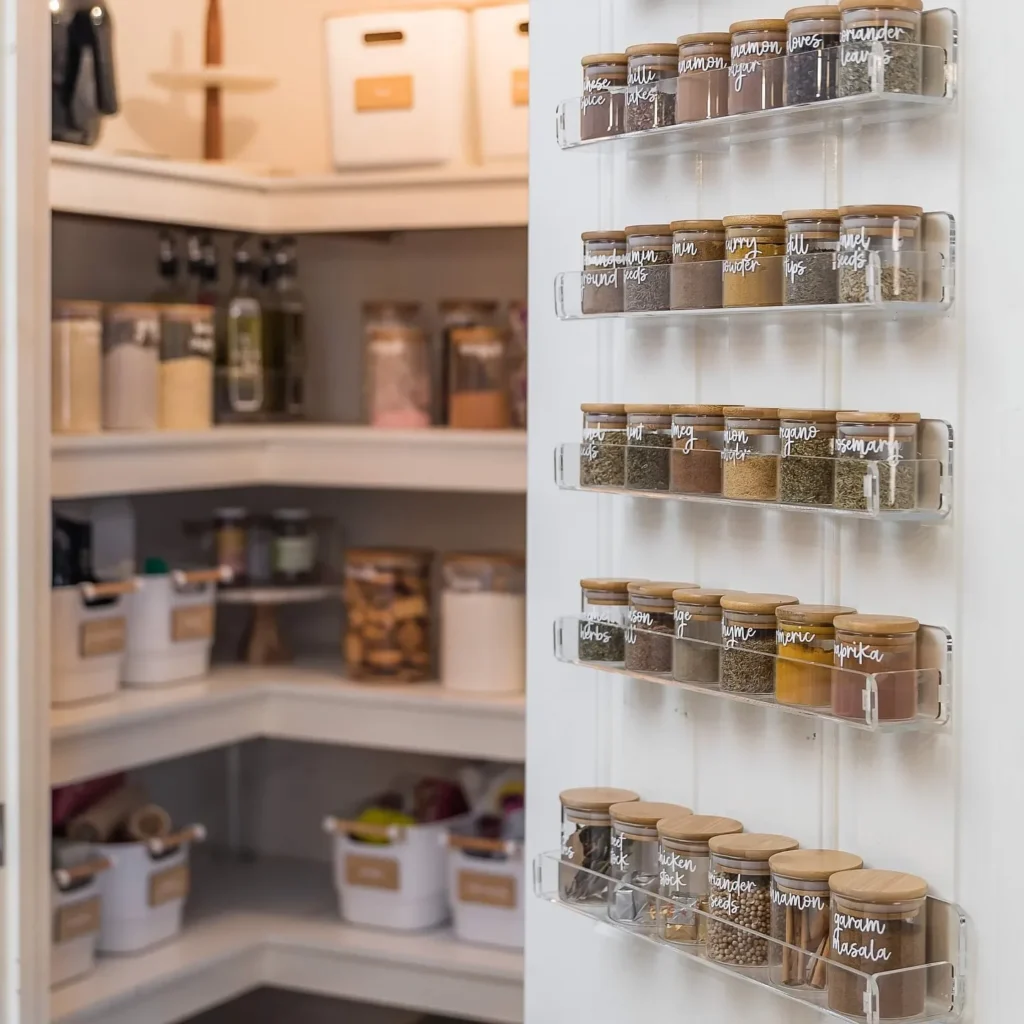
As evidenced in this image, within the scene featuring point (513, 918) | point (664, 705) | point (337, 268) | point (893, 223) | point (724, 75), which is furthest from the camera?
point (337, 268)

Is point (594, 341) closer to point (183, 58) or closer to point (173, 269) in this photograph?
point (173, 269)

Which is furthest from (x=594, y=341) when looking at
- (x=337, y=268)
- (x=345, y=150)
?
(x=337, y=268)

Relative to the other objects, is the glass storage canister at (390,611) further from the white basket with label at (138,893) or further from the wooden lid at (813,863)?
the wooden lid at (813,863)

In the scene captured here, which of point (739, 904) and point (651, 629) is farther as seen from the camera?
point (651, 629)

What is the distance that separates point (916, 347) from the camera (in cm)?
133

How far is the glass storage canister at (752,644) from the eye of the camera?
Answer: 1388 millimetres

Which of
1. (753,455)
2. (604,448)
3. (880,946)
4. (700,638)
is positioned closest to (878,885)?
(880,946)

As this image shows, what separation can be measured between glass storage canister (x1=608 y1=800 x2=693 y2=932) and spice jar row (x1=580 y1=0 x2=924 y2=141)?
65 centimetres

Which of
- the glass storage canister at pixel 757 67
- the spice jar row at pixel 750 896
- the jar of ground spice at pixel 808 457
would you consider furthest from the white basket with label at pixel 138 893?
the glass storage canister at pixel 757 67

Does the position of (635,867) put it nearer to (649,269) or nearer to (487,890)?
(649,269)

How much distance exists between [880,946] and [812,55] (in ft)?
2.42

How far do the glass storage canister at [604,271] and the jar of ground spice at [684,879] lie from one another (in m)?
0.50

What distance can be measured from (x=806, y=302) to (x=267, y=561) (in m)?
1.93

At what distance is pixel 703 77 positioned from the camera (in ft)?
4.62
